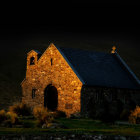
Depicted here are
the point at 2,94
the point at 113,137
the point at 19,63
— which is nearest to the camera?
the point at 113,137

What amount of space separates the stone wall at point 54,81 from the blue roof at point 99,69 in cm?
81

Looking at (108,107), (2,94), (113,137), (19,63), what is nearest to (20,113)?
(108,107)

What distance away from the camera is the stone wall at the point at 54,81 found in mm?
30789

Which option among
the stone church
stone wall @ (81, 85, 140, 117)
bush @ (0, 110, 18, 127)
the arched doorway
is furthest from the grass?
the arched doorway

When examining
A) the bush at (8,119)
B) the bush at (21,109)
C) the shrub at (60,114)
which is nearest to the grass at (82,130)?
the bush at (8,119)

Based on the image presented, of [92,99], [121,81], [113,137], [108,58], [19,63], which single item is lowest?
[113,137]

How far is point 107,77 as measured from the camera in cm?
3397

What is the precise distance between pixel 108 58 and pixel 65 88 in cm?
895

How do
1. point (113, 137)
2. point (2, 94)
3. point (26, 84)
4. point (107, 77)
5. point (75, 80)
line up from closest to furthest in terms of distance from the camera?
point (113, 137) < point (75, 80) < point (107, 77) < point (26, 84) < point (2, 94)

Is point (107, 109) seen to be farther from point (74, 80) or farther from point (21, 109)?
point (21, 109)

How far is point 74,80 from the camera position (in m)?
30.7

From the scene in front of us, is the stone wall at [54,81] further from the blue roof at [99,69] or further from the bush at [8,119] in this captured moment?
the bush at [8,119]

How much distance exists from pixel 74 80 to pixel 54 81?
3.22 meters

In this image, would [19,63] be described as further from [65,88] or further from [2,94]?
[65,88]
